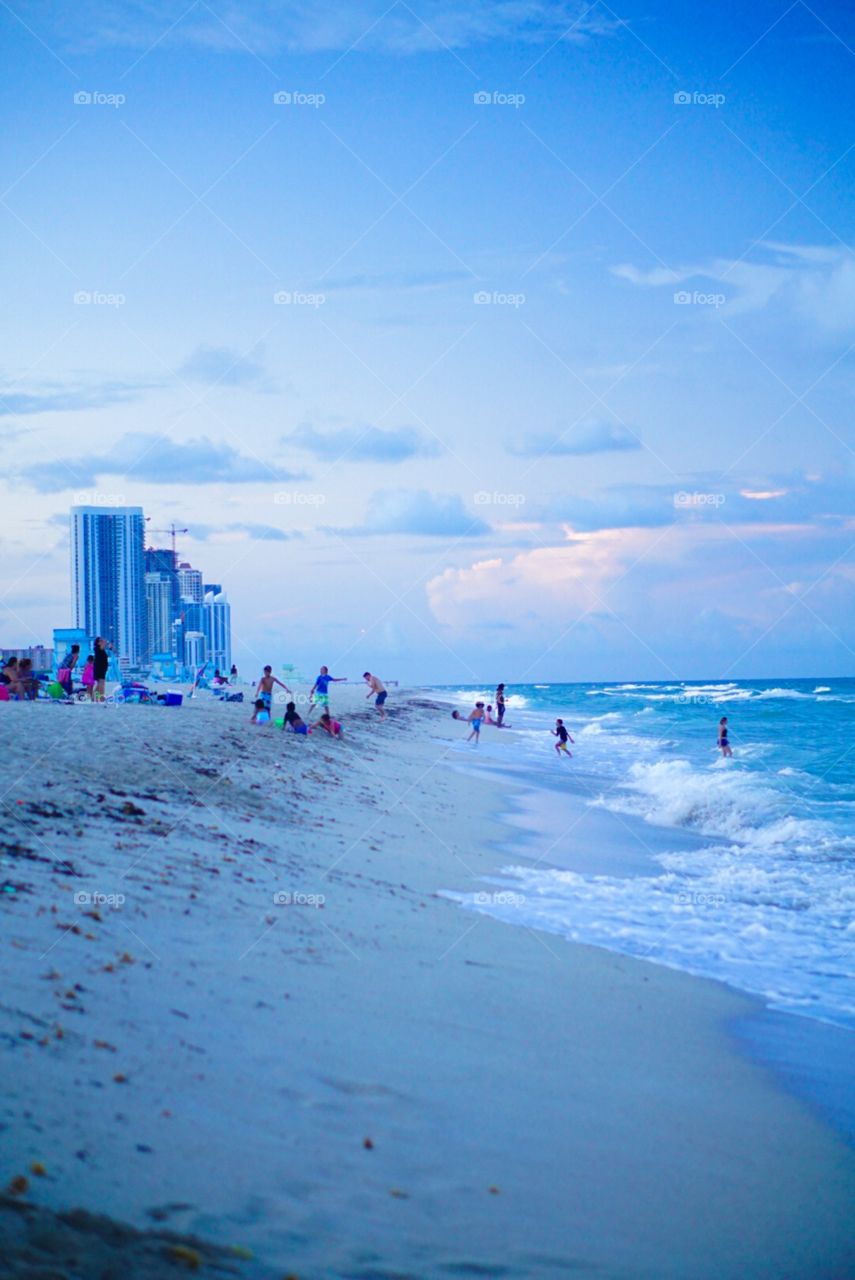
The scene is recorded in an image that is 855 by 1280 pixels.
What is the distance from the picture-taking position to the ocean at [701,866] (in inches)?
382

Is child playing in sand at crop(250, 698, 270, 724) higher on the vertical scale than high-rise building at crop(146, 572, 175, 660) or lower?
lower

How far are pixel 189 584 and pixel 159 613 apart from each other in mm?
16259

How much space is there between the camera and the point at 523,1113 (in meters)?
5.57

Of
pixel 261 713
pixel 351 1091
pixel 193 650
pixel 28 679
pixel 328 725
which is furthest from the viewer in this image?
pixel 193 650

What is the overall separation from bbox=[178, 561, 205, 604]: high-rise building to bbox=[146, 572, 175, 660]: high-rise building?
6.19 m

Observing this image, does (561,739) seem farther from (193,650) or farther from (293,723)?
(193,650)

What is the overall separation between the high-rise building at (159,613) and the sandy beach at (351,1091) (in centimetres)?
11685

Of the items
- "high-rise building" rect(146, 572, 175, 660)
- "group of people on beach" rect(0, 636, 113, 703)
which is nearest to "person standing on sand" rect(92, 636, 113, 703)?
"group of people on beach" rect(0, 636, 113, 703)

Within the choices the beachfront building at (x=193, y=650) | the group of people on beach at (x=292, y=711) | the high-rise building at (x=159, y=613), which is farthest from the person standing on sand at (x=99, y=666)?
the high-rise building at (x=159, y=613)

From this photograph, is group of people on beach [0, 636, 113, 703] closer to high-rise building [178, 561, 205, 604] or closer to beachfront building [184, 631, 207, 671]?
beachfront building [184, 631, 207, 671]

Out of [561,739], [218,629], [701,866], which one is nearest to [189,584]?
[218,629]

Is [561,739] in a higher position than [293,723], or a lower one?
lower

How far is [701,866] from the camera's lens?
15055mm

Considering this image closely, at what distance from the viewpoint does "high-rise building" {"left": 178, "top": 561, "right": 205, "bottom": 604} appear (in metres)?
137
